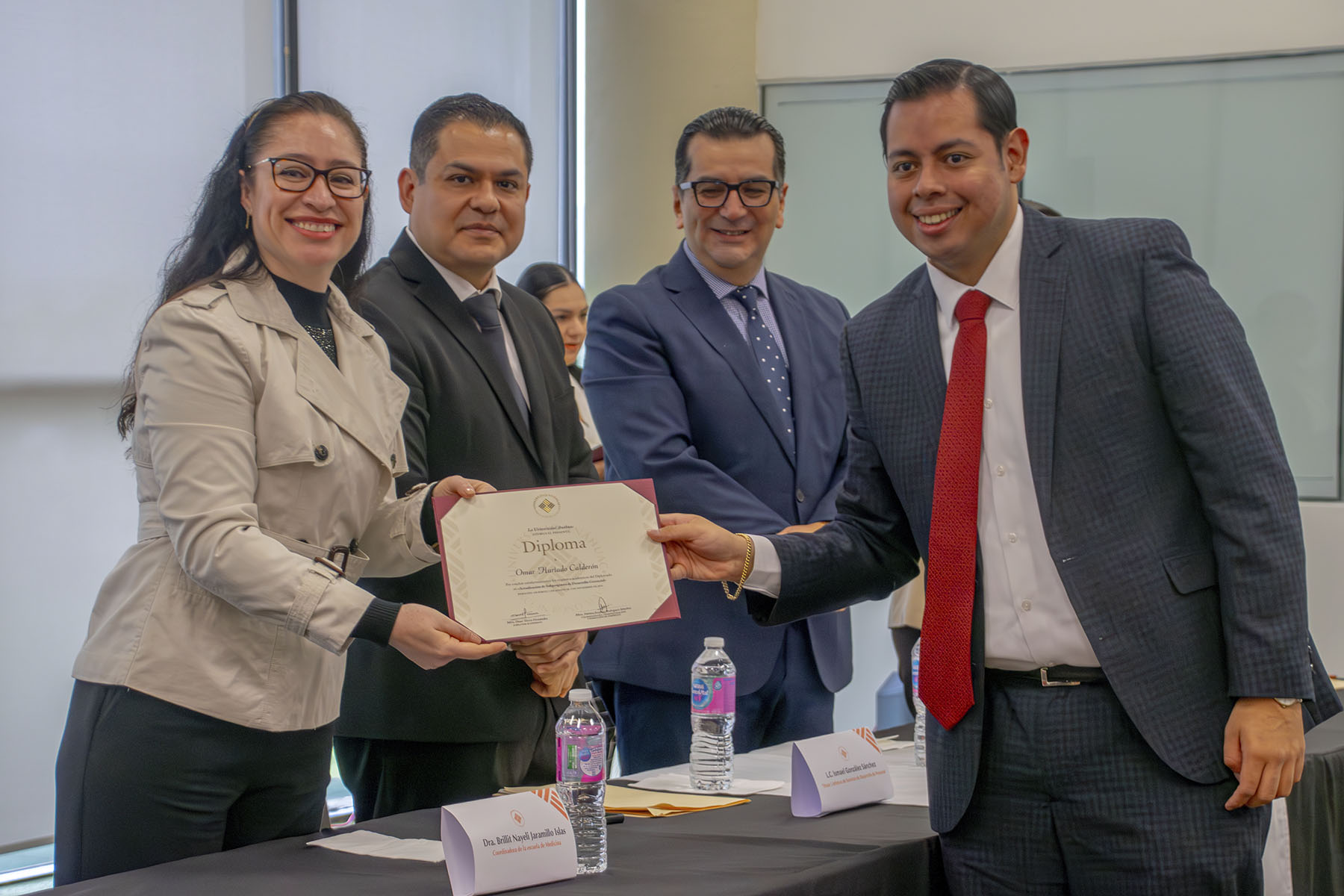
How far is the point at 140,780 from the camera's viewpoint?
1.74 meters

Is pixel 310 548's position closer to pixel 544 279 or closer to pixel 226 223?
pixel 226 223

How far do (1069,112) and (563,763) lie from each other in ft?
14.0

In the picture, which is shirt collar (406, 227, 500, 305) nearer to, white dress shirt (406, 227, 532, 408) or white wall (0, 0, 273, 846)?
white dress shirt (406, 227, 532, 408)

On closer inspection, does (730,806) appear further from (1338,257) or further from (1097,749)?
(1338,257)

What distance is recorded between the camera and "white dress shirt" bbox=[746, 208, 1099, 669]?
5.52 ft

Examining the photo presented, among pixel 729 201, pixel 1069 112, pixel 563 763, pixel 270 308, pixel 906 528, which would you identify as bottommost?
pixel 563 763

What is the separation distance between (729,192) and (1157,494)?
1.46 metres

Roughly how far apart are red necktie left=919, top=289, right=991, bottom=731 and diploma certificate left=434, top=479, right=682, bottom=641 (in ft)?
1.33

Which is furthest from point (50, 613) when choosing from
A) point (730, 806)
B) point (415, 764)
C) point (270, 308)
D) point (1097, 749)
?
point (1097, 749)

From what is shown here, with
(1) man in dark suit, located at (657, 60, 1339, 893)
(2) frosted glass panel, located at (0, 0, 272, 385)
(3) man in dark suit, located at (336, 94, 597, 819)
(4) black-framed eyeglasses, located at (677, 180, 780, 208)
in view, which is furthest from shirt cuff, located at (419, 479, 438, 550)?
(2) frosted glass panel, located at (0, 0, 272, 385)

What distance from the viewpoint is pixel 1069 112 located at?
17.0ft

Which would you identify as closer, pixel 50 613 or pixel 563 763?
pixel 563 763

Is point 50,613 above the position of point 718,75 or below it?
below

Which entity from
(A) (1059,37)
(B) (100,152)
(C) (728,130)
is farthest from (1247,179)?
(B) (100,152)
